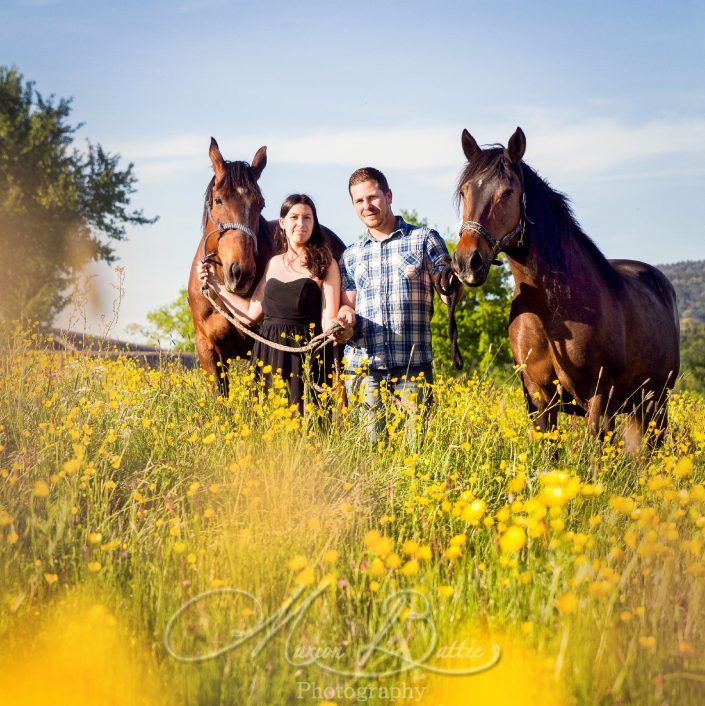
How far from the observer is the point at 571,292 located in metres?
5.79

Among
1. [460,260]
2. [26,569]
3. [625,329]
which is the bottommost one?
[26,569]

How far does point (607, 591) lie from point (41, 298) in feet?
108

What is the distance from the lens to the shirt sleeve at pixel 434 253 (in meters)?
5.62

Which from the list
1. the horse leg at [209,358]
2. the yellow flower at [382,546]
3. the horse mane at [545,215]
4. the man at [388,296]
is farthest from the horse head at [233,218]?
the yellow flower at [382,546]

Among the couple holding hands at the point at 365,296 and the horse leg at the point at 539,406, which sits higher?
the couple holding hands at the point at 365,296

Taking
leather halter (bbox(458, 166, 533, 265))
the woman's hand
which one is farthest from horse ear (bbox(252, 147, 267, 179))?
leather halter (bbox(458, 166, 533, 265))

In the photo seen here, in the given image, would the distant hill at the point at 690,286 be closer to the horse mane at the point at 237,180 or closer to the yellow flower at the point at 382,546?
the horse mane at the point at 237,180

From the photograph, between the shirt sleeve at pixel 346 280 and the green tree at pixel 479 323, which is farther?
the green tree at pixel 479 323

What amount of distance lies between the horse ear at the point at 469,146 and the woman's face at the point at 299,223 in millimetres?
1288

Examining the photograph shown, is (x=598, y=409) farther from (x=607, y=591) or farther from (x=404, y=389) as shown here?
(x=607, y=591)

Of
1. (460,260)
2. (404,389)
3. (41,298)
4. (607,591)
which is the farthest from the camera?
(41,298)

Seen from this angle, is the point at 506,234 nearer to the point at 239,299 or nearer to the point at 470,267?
the point at 470,267

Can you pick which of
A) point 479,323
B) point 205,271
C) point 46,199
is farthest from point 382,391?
point 46,199

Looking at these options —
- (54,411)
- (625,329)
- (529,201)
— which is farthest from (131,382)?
(625,329)
